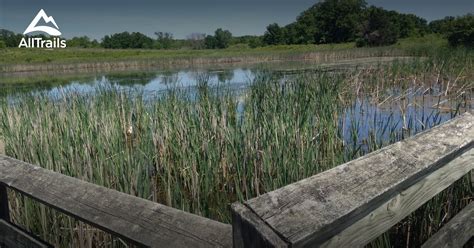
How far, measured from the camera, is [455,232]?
182 cm

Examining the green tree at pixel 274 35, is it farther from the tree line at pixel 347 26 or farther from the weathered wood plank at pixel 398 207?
the weathered wood plank at pixel 398 207

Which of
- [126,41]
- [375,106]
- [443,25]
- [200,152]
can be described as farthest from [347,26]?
[200,152]

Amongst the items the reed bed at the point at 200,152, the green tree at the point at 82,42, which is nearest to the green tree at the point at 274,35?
the green tree at the point at 82,42

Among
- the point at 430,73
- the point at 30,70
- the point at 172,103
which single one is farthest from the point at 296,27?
the point at 172,103

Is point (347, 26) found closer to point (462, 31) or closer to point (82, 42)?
point (462, 31)

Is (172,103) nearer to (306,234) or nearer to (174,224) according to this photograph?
(174,224)

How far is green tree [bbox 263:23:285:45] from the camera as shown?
79931 mm

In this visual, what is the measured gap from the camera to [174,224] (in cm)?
102

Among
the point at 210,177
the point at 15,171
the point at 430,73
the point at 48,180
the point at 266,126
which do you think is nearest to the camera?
the point at 48,180

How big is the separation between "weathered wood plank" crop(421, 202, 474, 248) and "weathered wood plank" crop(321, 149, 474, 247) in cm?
34

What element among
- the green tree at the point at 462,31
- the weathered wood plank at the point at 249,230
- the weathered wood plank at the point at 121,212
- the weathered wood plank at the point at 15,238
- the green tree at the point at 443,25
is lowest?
the weathered wood plank at the point at 15,238

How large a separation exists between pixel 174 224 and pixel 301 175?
6.48 feet

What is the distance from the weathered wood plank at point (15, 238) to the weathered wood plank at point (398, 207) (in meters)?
1.45

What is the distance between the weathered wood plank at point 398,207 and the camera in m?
0.92
